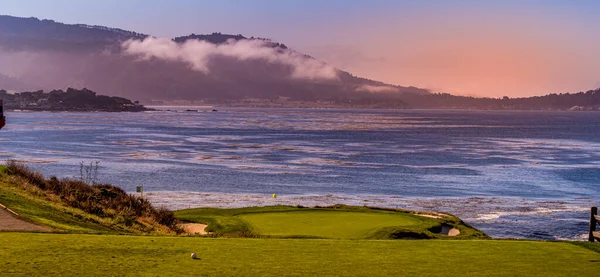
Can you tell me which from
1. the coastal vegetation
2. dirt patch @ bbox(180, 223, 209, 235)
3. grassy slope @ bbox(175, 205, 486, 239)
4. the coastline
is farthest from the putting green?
the coastline

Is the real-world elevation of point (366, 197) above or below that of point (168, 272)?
below

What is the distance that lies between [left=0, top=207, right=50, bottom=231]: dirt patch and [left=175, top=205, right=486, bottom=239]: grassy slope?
9.04 meters

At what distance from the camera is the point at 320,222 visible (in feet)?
103

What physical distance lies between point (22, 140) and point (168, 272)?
4112 inches

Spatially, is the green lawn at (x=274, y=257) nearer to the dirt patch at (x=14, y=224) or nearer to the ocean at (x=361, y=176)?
the dirt patch at (x=14, y=224)

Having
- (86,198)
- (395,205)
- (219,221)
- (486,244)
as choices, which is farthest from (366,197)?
(486,244)

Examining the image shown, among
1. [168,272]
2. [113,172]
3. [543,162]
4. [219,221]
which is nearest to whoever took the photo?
[168,272]

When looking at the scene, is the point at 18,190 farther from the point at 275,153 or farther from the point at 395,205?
the point at 275,153

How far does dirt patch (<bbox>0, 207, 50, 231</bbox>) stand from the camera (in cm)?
1850

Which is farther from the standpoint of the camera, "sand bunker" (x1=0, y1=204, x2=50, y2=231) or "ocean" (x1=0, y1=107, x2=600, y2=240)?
"ocean" (x1=0, y1=107, x2=600, y2=240)

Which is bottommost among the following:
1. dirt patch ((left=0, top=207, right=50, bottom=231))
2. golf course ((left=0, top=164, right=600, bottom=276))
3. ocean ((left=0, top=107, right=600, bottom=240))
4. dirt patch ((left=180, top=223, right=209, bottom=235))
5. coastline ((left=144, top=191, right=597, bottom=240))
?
ocean ((left=0, top=107, right=600, bottom=240))

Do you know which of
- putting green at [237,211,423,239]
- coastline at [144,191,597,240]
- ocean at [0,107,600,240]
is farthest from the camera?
ocean at [0,107,600,240]

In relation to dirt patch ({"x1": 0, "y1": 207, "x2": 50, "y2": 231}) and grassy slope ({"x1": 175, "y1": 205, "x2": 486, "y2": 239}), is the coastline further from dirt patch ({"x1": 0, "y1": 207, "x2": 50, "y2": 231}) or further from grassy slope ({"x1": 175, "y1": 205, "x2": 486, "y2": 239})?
dirt patch ({"x1": 0, "y1": 207, "x2": 50, "y2": 231})

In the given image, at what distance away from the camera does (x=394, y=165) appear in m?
76.5
